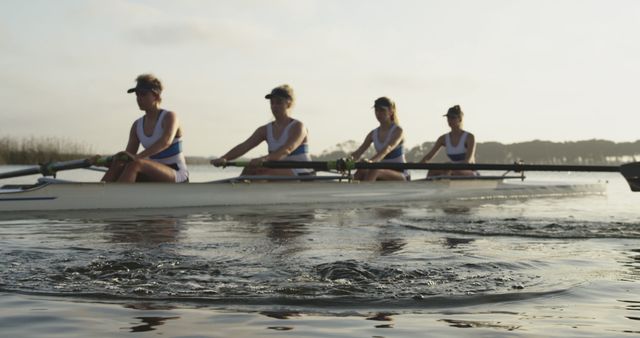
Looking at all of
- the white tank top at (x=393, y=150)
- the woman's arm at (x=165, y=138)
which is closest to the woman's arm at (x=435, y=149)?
the white tank top at (x=393, y=150)

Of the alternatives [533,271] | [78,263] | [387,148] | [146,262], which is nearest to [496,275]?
[533,271]

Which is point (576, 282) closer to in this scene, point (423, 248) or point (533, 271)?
point (533, 271)

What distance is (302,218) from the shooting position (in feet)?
33.8

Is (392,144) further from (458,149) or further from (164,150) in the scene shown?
(164,150)

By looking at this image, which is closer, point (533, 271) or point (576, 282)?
point (576, 282)

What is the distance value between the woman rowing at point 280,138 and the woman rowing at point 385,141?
1948 mm

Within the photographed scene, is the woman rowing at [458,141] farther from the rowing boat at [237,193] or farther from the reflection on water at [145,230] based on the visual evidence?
the reflection on water at [145,230]

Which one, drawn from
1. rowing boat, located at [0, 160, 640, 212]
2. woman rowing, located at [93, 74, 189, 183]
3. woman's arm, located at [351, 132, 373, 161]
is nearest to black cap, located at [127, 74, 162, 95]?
woman rowing, located at [93, 74, 189, 183]

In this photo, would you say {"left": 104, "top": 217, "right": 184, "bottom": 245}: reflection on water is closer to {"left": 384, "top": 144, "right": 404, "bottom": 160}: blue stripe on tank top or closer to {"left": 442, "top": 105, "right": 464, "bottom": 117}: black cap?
{"left": 384, "top": 144, "right": 404, "bottom": 160}: blue stripe on tank top

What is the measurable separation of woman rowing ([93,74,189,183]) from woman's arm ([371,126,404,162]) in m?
4.71

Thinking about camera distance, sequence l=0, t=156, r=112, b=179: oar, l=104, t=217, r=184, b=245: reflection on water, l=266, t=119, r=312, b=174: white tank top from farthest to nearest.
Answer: l=266, t=119, r=312, b=174: white tank top < l=0, t=156, r=112, b=179: oar < l=104, t=217, r=184, b=245: reflection on water

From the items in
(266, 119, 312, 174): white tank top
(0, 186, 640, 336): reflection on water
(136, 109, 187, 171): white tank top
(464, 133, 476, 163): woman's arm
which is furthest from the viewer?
(464, 133, 476, 163): woman's arm

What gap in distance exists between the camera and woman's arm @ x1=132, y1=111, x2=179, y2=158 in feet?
35.6

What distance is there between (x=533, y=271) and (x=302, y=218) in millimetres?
5449
